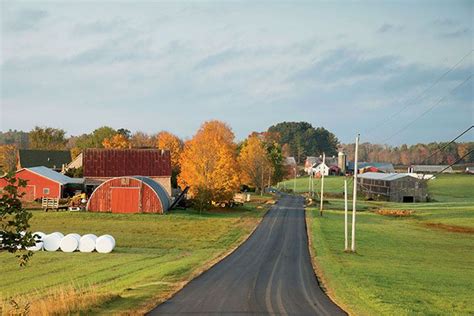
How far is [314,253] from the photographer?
37406mm

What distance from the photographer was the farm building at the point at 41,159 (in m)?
117

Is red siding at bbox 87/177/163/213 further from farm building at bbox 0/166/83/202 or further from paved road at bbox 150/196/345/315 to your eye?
paved road at bbox 150/196/345/315

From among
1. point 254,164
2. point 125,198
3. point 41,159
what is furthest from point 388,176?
point 41,159

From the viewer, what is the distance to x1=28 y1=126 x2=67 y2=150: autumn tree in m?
153

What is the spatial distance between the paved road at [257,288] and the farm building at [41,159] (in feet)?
289

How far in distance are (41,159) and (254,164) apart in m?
48.0

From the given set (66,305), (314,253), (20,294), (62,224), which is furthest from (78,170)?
(66,305)

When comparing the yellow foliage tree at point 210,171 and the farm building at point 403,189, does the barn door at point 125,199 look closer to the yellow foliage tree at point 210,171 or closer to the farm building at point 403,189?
the yellow foliage tree at point 210,171

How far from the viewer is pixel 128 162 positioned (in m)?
82.8

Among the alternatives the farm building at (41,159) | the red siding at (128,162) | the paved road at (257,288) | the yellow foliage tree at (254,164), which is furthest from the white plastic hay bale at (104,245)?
the farm building at (41,159)

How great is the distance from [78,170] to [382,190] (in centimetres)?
6685

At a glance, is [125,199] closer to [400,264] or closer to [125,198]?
[125,198]

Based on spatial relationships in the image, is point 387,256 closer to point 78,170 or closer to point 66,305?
point 66,305

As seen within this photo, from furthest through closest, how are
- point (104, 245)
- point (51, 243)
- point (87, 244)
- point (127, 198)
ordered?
point (127, 198)
point (51, 243)
point (87, 244)
point (104, 245)
